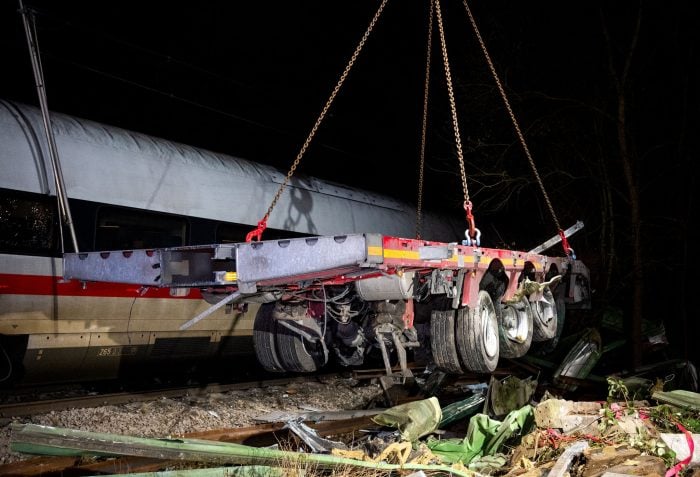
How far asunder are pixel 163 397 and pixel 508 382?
13.9 ft

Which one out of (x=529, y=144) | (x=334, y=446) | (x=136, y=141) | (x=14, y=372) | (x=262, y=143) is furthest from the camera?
(x=262, y=143)

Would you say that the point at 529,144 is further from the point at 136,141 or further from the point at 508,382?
the point at 136,141

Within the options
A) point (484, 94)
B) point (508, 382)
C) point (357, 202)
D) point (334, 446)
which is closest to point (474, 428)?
point (334, 446)

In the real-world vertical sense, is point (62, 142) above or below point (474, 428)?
above

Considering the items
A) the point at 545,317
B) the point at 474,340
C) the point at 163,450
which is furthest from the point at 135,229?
the point at 545,317

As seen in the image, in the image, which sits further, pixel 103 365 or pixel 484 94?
pixel 484 94

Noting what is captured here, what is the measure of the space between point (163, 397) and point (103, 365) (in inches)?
33.1

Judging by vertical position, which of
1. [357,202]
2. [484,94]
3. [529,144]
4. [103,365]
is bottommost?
[103,365]

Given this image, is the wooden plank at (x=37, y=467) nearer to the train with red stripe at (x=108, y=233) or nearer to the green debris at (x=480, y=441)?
the train with red stripe at (x=108, y=233)

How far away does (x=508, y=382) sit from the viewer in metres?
6.41

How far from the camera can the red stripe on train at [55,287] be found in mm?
5859

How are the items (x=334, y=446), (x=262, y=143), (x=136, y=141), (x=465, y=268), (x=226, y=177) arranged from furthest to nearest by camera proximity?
(x=262, y=143) < (x=226, y=177) < (x=136, y=141) < (x=465, y=268) < (x=334, y=446)

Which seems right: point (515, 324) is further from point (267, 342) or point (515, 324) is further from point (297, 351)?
point (267, 342)

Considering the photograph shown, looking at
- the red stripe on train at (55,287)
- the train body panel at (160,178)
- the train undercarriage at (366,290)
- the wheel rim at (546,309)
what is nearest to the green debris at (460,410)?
the train undercarriage at (366,290)
